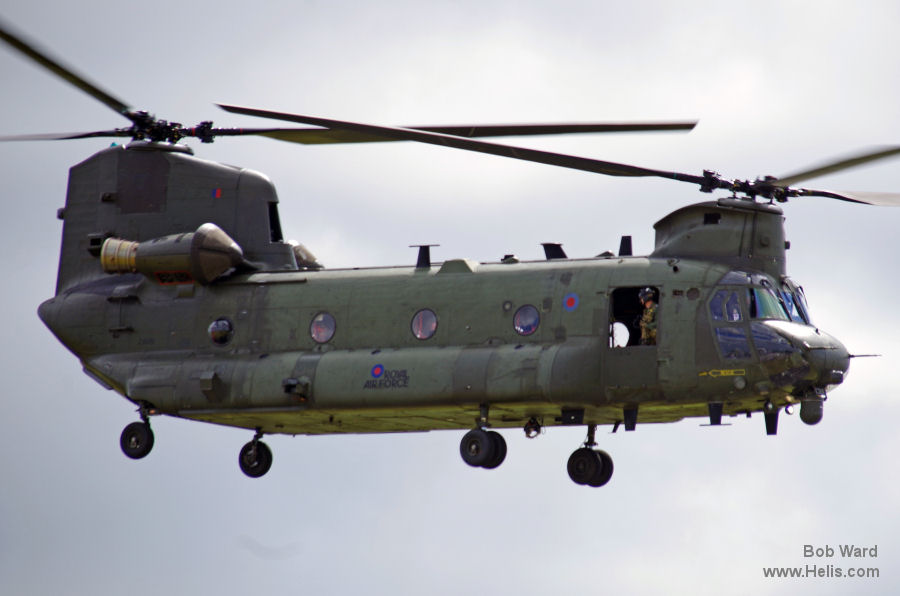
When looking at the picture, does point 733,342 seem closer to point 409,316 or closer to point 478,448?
point 478,448

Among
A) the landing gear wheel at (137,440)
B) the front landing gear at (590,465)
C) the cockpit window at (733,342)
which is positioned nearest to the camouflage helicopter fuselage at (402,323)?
the cockpit window at (733,342)

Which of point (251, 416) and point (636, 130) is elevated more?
point (636, 130)

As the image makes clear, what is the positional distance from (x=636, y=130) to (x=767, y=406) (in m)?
6.13

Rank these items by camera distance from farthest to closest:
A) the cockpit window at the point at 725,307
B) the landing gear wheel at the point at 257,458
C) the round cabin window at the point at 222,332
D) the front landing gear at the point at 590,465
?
1. the landing gear wheel at the point at 257,458
2. the round cabin window at the point at 222,332
3. the front landing gear at the point at 590,465
4. the cockpit window at the point at 725,307

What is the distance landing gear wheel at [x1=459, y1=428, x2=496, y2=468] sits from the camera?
35.4 m

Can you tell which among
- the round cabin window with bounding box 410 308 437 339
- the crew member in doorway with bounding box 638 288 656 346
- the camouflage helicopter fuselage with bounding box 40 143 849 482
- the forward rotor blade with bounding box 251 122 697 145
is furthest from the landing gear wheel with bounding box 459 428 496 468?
the forward rotor blade with bounding box 251 122 697 145

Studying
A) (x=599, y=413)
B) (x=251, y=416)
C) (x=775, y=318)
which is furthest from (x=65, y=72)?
(x=775, y=318)

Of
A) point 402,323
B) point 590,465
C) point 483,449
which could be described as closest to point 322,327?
point 402,323

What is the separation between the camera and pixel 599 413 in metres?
36.1

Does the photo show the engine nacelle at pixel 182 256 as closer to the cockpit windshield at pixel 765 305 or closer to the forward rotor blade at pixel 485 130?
the forward rotor blade at pixel 485 130

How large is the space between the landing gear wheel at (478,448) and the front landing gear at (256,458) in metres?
6.20

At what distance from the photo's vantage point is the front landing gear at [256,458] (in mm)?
40031

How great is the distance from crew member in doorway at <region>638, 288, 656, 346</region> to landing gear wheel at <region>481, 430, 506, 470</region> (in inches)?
138

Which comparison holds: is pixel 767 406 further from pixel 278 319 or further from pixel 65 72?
pixel 65 72
